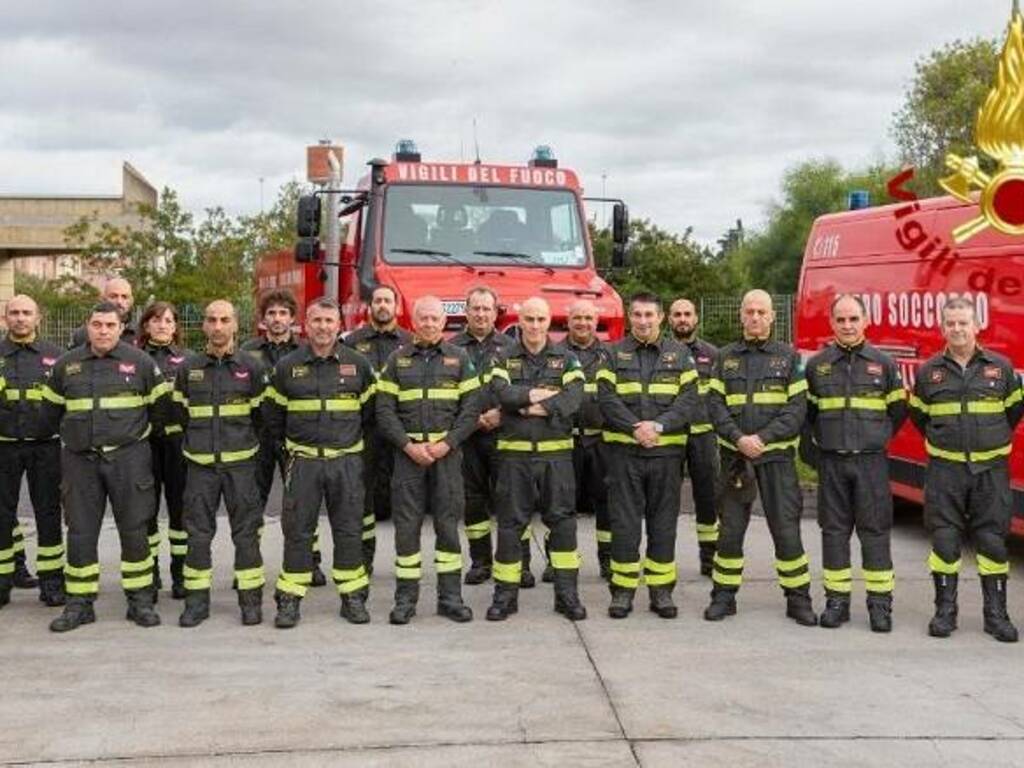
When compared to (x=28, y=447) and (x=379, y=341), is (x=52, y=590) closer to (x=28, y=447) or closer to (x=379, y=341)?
(x=28, y=447)

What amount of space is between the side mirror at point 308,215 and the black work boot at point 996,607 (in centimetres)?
583

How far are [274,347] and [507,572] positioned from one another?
2.17m

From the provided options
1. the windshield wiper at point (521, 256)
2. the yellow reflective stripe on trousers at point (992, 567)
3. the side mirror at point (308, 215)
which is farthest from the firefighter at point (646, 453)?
the side mirror at point (308, 215)

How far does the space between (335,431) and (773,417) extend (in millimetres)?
2364

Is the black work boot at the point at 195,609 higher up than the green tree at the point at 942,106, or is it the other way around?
the green tree at the point at 942,106

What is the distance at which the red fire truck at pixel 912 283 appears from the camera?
7.20 m

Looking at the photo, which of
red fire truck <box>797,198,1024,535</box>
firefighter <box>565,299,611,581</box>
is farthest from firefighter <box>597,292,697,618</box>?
red fire truck <box>797,198,1024,535</box>

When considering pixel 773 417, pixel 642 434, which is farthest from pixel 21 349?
pixel 773 417

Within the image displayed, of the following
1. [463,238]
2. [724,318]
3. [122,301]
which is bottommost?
[724,318]

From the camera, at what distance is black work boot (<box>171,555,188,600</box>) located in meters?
7.13

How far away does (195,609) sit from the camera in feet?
21.4

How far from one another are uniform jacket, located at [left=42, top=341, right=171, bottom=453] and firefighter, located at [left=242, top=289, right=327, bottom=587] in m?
0.79

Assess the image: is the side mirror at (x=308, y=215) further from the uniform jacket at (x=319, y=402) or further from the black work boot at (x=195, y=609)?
the black work boot at (x=195, y=609)

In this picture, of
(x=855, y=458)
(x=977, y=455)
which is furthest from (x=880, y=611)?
(x=977, y=455)
